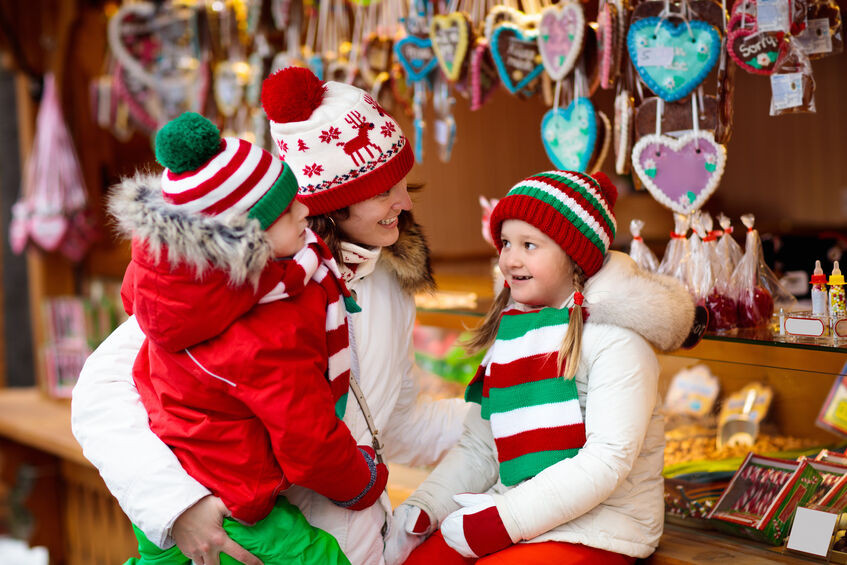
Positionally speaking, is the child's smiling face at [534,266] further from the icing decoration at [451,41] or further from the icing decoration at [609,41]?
the icing decoration at [451,41]

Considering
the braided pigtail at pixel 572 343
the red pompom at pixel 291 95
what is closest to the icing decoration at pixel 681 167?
the braided pigtail at pixel 572 343

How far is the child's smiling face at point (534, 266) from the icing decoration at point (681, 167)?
1.50ft

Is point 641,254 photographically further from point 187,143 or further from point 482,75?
point 187,143

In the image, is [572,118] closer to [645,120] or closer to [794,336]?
[645,120]

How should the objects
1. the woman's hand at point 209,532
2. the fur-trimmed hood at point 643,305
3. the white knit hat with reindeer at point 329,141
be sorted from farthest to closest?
the white knit hat with reindeer at point 329,141 → the fur-trimmed hood at point 643,305 → the woman's hand at point 209,532

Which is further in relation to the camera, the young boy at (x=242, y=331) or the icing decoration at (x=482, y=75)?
the icing decoration at (x=482, y=75)

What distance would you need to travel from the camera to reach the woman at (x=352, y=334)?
148 cm

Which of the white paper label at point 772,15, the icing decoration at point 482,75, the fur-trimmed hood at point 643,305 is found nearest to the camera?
the fur-trimmed hood at point 643,305

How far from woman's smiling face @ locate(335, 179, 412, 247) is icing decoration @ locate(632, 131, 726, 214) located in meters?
0.62

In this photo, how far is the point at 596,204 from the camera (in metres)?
1.65

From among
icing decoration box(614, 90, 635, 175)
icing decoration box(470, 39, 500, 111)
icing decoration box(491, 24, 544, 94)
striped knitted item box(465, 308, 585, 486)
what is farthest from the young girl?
icing decoration box(470, 39, 500, 111)

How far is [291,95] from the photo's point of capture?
1.66 meters

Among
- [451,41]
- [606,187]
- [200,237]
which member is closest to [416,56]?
[451,41]

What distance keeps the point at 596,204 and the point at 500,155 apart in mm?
2587
